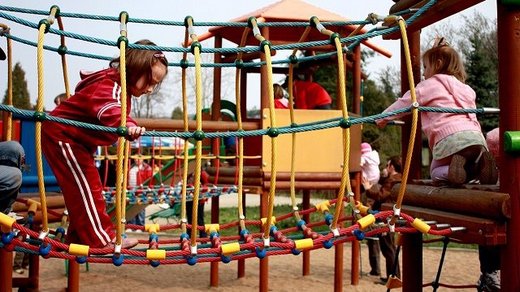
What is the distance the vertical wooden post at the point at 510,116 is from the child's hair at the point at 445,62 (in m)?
0.56

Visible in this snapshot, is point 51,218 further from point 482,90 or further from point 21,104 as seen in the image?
point 21,104

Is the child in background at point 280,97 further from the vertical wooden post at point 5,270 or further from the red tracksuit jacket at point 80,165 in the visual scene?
the red tracksuit jacket at point 80,165

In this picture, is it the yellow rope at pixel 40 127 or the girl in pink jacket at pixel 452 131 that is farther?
the girl in pink jacket at pixel 452 131

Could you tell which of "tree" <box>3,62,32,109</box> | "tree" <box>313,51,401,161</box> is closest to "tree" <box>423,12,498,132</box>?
"tree" <box>313,51,401,161</box>

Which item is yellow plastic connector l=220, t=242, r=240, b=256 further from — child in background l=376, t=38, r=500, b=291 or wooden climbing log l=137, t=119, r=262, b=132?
wooden climbing log l=137, t=119, r=262, b=132

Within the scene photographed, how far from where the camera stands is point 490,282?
10.1 feet

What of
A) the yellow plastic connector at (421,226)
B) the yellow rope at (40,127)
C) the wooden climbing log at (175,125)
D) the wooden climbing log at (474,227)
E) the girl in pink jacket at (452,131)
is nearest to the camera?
the yellow rope at (40,127)

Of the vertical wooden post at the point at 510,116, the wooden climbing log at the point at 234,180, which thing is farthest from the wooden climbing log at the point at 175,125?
the vertical wooden post at the point at 510,116

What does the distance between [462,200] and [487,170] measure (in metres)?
0.36

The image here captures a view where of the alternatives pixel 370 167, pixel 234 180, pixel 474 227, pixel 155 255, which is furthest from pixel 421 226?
pixel 370 167

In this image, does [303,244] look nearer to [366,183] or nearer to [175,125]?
[175,125]

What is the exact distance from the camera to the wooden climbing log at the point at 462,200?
2.36 meters

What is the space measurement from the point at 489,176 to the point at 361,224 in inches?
34.1

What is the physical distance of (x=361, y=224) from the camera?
245 centimetres
